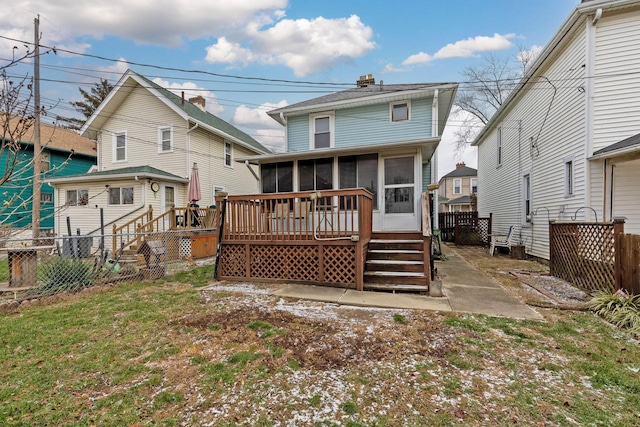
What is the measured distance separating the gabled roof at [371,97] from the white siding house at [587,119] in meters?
2.77

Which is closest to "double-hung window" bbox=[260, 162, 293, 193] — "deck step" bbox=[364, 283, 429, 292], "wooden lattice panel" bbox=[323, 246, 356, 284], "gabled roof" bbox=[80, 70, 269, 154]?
"wooden lattice panel" bbox=[323, 246, 356, 284]

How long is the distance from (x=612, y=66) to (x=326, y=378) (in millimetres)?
9398

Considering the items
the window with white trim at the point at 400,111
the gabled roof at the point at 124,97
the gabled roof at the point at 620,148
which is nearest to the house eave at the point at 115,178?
the gabled roof at the point at 124,97

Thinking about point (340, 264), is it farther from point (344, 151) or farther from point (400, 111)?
point (400, 111)

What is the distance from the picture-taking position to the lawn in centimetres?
221

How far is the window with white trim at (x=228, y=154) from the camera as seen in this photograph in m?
15.3

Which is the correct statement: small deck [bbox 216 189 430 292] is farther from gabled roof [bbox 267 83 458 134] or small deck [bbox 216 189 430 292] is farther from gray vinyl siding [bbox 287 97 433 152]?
gabled roof [bbox 267 83 458 134]

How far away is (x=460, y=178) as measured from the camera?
117ft

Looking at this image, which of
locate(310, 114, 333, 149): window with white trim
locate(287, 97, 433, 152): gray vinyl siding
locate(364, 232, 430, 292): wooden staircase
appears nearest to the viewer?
locate(364, 232, 430, 292): wooden staircase

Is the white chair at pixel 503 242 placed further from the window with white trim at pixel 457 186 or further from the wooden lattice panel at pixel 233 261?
the window with white trim at pixel 457 186

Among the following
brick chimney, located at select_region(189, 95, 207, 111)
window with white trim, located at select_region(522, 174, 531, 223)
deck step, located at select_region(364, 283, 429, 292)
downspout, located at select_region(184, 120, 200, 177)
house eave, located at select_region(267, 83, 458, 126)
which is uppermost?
brick chimney, located at select_region(189, 95, 207, 111)

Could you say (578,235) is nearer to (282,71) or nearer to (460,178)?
(282,71)

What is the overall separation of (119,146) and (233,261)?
11.6 metres

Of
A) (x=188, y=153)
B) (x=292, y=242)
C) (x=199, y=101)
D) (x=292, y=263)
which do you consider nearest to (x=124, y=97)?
(x=199, y=101)
